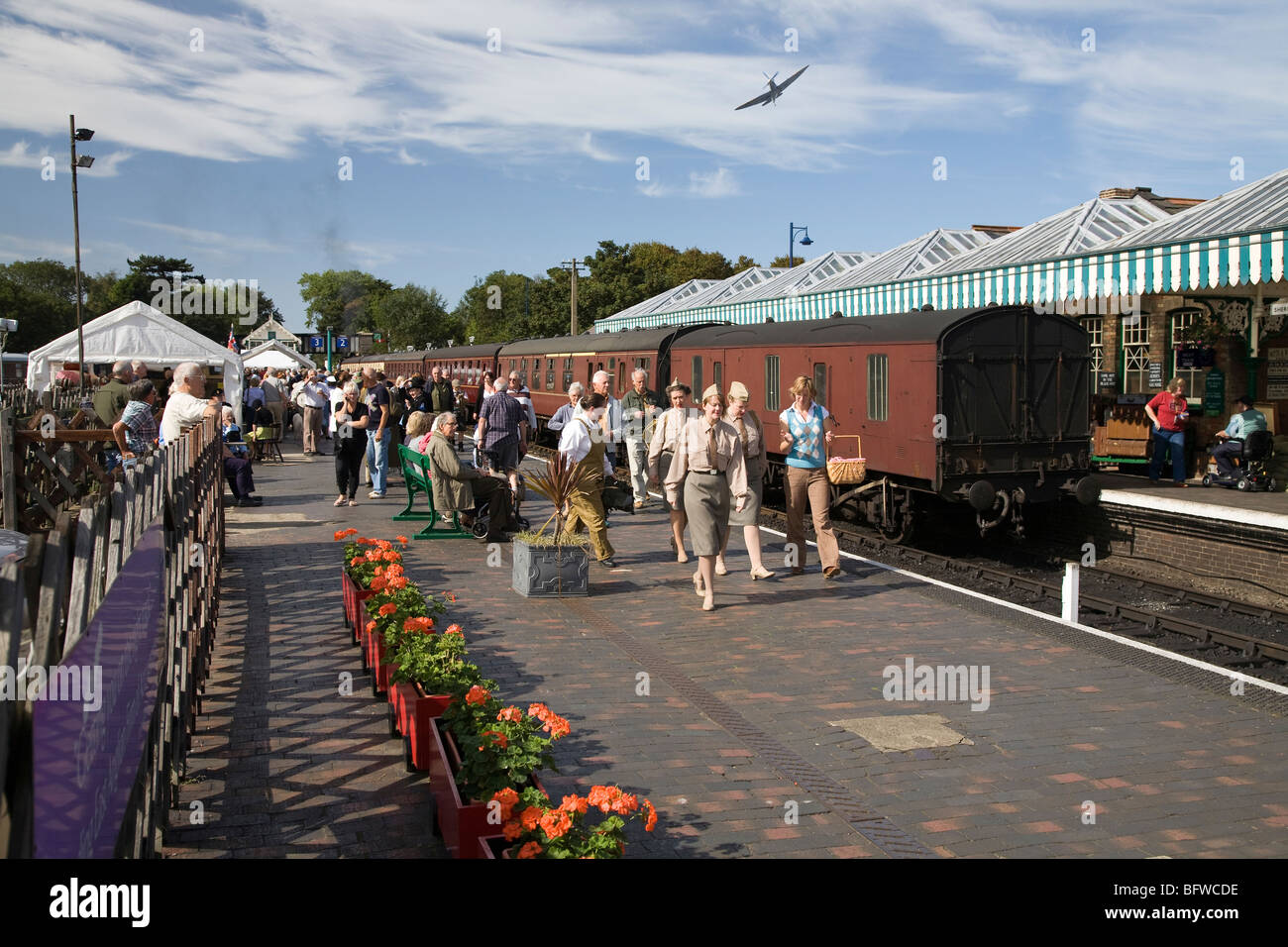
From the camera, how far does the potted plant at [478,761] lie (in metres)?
4.42

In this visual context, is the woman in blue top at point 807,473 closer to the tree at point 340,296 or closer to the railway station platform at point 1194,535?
the railway station platform at point 1194,535

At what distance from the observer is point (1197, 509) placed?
48.8 ft

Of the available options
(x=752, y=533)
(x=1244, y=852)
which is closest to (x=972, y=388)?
(x=752, y=533)

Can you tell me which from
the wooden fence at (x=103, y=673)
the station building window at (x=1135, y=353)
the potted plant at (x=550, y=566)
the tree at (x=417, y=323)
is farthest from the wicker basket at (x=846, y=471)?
the tree at (x=417, y=323)

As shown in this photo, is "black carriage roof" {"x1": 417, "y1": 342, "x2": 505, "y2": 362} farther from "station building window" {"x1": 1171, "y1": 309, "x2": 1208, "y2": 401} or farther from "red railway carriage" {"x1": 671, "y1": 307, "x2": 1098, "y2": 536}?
"red railway carriage" {"x1": 671, "y1": 307, "x2": 1098, "y2": 536}

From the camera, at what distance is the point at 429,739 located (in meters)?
5.58

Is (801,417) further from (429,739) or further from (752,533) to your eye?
(429,739)

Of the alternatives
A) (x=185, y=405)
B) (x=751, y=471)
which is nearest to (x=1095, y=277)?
(x=751, y=471)

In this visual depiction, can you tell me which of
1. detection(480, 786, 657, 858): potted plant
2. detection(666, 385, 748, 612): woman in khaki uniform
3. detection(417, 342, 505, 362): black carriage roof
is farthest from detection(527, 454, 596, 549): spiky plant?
detection(417, 342, 505, 362): black carriage roof

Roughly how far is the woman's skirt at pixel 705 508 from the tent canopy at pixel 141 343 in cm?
1448

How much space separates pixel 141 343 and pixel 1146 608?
63.8 feet

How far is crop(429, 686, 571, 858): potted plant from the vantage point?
14.5 feet

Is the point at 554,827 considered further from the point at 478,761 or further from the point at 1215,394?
the point at 1215,394
